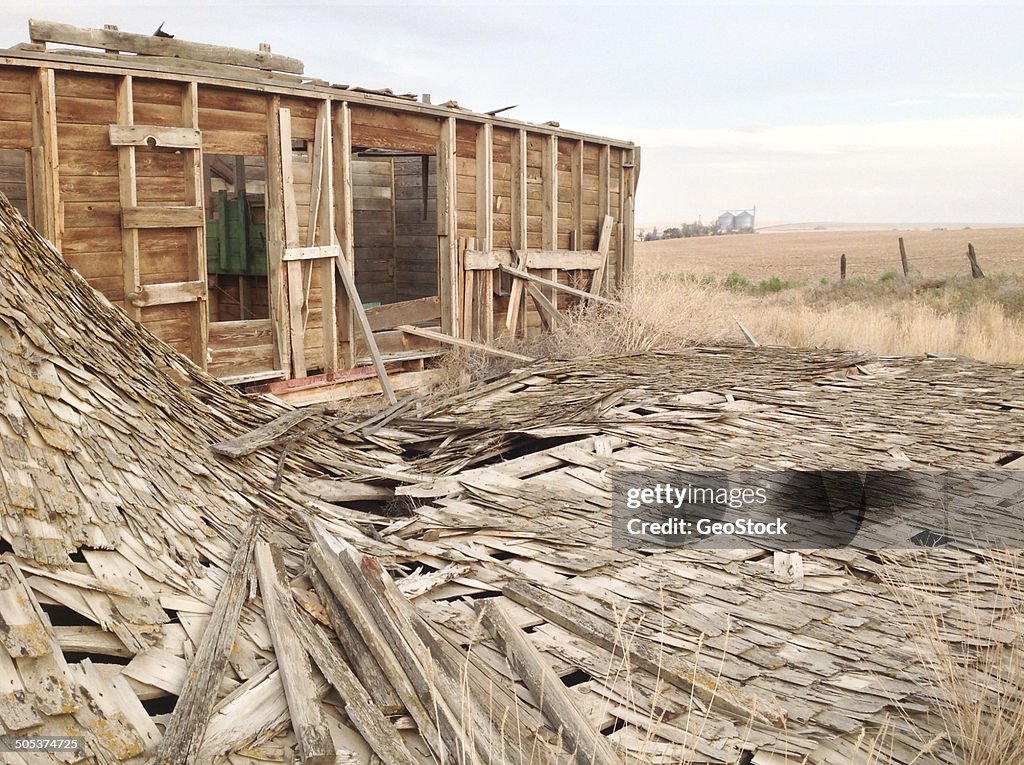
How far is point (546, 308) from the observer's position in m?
13.7

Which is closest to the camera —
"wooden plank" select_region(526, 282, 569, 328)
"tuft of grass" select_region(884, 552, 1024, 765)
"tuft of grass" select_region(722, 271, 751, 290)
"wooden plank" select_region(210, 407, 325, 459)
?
"tuft of grass" select_region(884, 552, 1024, 765)

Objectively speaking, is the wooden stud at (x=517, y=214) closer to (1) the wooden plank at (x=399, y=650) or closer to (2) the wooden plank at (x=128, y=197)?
(2) the wooden plank at (x=128, y=197)

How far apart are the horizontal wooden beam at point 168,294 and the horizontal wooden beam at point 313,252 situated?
3.73ft

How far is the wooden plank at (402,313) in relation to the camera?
12.0 metres

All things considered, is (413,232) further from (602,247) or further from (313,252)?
(313,252)

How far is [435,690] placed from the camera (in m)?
3.44

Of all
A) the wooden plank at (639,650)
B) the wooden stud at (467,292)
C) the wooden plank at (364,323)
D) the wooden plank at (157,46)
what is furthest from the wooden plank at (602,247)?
the wooden plank at (639,650)

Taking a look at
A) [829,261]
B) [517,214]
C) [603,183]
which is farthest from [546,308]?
[829,261]

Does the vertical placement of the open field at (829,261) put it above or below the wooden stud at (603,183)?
below

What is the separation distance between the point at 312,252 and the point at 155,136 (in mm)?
2094

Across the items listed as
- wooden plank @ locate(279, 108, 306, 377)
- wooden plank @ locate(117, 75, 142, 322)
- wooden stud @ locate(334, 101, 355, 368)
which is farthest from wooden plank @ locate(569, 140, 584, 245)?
wooden plank @ locate(117, 75, 142, 322)

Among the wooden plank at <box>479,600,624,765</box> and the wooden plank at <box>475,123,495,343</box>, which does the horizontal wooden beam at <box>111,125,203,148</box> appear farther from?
the wooden plank at <box>479,600,624,765</box>

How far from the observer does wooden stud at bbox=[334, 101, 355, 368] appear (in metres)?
10.6

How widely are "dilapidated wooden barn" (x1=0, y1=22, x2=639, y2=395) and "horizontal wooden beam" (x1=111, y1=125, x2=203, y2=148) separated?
15 millimetres
